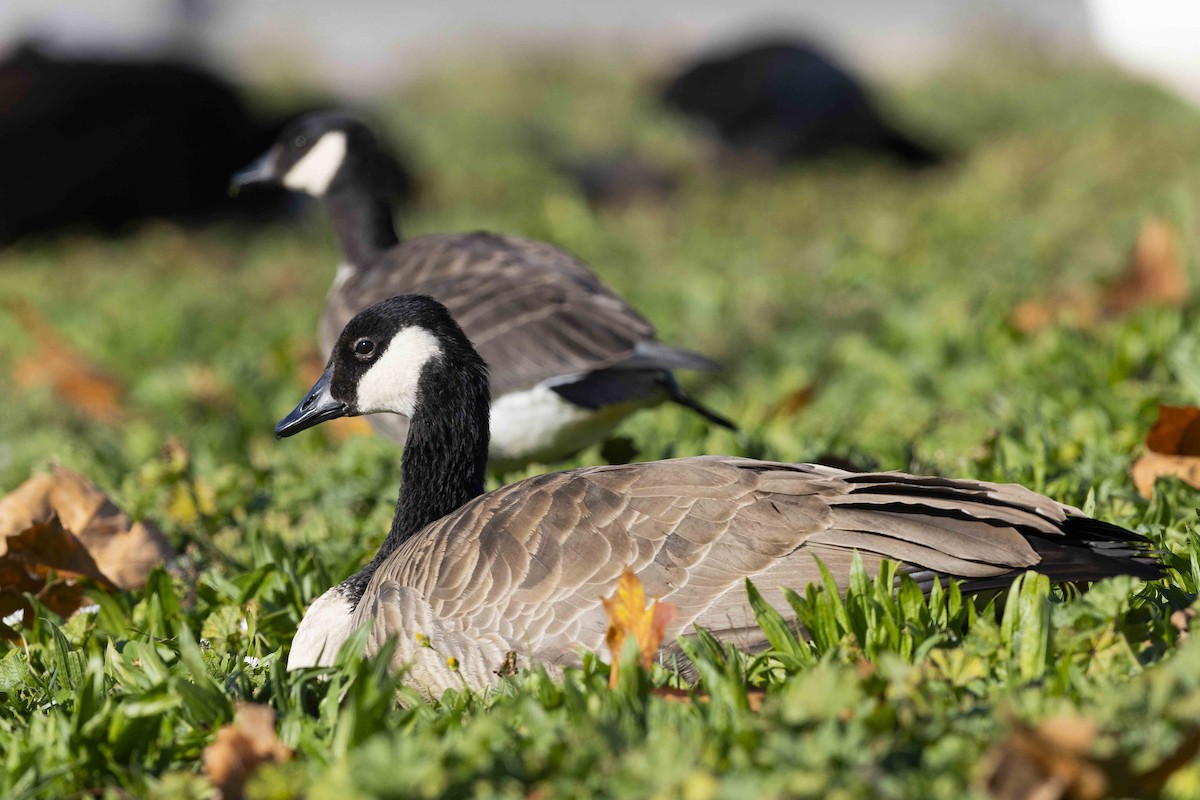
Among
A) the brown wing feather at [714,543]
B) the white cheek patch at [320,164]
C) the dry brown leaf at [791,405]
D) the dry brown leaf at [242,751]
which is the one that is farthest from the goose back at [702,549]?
the white cheek patch at [320,164]

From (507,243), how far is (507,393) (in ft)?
3.30

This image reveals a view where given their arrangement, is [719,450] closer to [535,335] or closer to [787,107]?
[535,335]

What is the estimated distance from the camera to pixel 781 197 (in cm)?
1202

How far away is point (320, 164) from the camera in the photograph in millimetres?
6445

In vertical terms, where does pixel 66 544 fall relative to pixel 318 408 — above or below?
below

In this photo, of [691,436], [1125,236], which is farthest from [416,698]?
[1125,236]

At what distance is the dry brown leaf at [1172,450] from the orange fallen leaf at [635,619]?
72.6 inches

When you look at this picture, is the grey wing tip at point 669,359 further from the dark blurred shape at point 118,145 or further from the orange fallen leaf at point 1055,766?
the dark blurred shape at point 118,145

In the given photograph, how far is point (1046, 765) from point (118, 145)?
12125 mm

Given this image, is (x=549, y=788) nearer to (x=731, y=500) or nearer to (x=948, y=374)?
(x=731, y=500)

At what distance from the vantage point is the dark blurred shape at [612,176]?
12539 millimetres

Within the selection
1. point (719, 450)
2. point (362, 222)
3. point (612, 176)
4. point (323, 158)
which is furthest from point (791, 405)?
point (612, 176)

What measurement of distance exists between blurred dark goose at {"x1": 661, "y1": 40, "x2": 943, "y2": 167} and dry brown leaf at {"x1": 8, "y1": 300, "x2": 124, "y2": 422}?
323 inches

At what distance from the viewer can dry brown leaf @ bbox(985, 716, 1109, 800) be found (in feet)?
6.43
